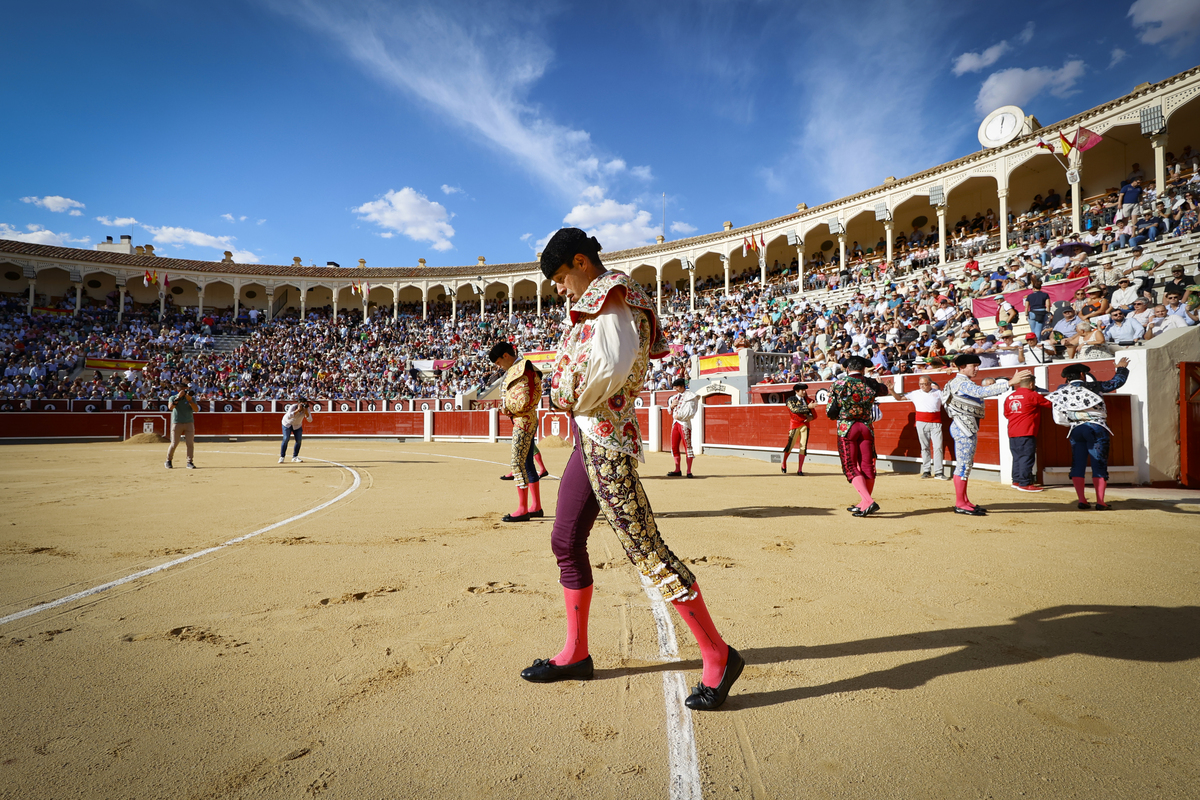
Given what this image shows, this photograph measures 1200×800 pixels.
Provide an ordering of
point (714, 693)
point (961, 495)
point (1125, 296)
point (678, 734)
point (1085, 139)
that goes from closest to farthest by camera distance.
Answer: point (678, 734) < point (714, 693) < point (961, 495) < point (1125, 296) < point (1085, 139)

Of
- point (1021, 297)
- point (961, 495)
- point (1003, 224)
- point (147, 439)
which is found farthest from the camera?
point (147, 439)

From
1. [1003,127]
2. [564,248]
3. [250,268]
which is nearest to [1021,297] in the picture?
[1003,127]

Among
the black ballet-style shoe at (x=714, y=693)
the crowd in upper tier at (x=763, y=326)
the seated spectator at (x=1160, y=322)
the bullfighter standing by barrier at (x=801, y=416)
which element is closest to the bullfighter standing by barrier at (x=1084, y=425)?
the crowd in upper tier at (x=763, y=326)

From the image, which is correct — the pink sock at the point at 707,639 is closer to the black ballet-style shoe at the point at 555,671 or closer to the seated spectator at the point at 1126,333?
the black ballet-style shoe at the point at 555,671

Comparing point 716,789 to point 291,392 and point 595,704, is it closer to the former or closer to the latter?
point 595,704

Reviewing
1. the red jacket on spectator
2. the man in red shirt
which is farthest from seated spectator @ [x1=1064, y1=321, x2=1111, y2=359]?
the red jacket on spectator

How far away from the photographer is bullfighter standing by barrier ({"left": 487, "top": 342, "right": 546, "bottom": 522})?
476 cm

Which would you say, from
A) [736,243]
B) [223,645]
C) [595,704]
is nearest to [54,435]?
[223,645]

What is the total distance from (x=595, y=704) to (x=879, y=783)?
809 millimetres

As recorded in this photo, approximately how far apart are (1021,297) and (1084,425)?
34.0 ft

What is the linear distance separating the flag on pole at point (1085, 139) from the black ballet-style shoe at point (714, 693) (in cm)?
2330

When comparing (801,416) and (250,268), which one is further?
(250,268)

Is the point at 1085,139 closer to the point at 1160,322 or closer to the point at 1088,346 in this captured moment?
the point at 1160,322

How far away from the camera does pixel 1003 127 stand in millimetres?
22188
